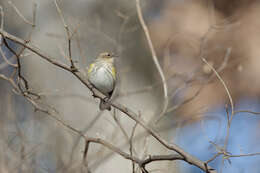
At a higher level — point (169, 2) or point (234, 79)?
point (169, 2)

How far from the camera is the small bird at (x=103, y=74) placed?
15.0 feet

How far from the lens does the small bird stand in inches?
179

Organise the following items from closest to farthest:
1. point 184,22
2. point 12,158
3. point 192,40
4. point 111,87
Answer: point 12,158 < point 192,40 < point 111,87 < point 184,22

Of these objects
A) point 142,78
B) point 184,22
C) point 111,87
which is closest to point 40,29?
point 142,78

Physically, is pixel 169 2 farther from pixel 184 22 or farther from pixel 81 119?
pixel 81 119

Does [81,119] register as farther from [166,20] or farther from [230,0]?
[230,0]

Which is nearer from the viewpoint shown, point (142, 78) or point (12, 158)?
point (12, 158)

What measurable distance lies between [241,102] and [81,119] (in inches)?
128

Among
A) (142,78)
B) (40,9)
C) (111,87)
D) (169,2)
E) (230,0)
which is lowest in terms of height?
(111,87)

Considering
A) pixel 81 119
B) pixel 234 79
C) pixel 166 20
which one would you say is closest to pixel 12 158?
pixel 81 119

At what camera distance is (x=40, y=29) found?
748 cm

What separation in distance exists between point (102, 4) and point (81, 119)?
8.43 feet

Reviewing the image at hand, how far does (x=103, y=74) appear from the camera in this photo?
180 inches

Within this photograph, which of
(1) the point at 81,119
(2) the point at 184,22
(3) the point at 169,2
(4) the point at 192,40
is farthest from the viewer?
(3) the point at 169,2
